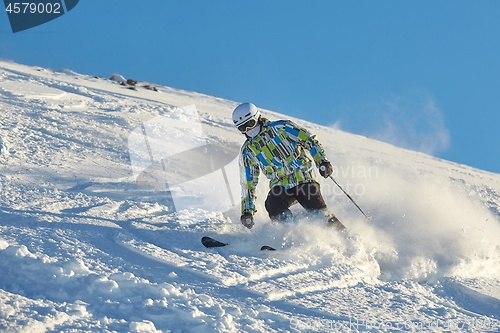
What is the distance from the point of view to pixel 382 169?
1295cm

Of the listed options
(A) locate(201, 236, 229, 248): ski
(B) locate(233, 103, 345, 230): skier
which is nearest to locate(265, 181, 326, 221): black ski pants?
(B) locate(233, 103, 345, 230): skier

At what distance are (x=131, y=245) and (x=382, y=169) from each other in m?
7.82

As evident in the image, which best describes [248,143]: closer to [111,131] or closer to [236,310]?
[236,310]

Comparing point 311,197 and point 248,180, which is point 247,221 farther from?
point 311,197

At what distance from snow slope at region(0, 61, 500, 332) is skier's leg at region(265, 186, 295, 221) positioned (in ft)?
0.93

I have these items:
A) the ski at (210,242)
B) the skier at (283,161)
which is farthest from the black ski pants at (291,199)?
the ski at (210,242)

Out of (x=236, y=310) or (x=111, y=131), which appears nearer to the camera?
(x=236, y=310)

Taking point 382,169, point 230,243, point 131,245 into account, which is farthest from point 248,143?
point 382,169

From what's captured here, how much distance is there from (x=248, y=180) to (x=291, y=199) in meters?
0.53

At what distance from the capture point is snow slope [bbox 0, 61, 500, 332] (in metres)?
4.71

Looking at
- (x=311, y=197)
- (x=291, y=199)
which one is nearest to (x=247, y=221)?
(x=291, y=199)

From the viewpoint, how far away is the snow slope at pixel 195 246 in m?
4.71

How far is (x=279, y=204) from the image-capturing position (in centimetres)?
743

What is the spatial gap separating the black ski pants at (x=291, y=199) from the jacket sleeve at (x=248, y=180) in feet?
0.70
